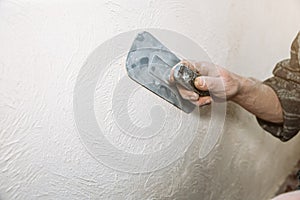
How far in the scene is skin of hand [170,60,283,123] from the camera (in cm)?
60

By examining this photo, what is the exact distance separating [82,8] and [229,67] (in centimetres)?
39

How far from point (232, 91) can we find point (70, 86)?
1.02 ft

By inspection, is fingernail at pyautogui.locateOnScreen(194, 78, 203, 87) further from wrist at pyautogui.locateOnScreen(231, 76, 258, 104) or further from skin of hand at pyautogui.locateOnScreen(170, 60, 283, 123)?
wrist at pyautogui.locateOnScreen(231, 76, 258, 104)

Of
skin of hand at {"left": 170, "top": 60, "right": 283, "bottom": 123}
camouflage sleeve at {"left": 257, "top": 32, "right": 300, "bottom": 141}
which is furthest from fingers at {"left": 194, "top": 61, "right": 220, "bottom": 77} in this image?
camouflage sleeve at {"left": 257, "top": 32, "right": 300, "bottom": 141}

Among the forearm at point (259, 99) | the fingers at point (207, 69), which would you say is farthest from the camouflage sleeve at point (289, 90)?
the fingers at point (207, 69)

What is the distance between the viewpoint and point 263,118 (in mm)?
767

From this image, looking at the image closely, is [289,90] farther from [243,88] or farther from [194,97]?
[194,97]

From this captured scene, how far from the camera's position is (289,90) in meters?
0.74

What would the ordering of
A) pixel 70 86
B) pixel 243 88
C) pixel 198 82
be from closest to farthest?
pixel 70 86 → pixel 198 82 → pixel 243 88

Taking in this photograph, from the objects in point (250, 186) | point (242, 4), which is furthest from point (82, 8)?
point (250, 186)

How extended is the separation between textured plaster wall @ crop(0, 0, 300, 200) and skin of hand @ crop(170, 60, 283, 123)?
0.05m

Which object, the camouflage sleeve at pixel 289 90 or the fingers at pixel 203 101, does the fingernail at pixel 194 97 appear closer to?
the fingers at pixel 203 101

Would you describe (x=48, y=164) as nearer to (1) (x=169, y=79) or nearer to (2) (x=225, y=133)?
Result: (1) (x=169, y=79)

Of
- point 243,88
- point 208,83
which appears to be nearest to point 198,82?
point 208,83
